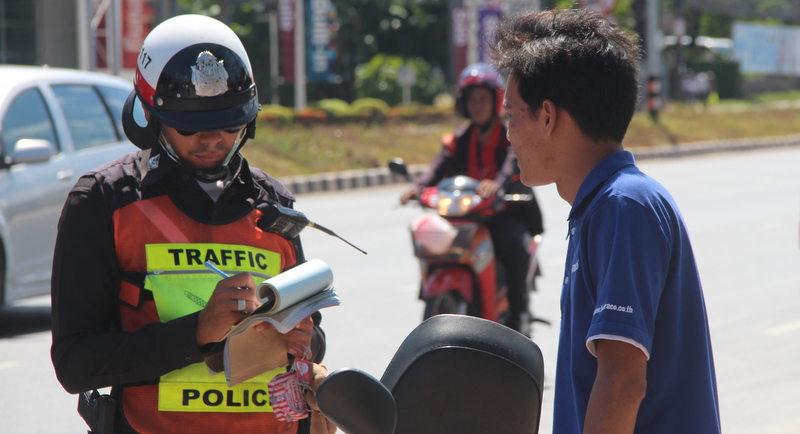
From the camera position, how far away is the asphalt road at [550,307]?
5.20m

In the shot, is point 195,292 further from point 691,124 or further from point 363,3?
point 363,3

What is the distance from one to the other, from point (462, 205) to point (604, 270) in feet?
12.6

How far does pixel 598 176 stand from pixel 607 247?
19 cm

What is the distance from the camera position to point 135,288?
2045 millimetres

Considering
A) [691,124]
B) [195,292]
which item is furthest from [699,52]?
[195,292]

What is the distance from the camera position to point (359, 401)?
147 centimetres

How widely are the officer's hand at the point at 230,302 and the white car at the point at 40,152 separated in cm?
430

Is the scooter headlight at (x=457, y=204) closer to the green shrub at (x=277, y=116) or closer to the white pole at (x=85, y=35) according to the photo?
the white pole at (x=85, y=35)

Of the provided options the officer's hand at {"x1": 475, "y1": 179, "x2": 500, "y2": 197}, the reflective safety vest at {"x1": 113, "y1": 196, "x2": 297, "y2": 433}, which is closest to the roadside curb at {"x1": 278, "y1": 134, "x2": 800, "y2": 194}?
the officer's hand at {"x1": 475, "y1": 179, "x2": 500, "y2": 197}

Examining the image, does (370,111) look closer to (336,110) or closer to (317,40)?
(336,110)

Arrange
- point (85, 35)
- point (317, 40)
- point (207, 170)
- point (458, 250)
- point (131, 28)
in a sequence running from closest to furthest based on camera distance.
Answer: point (207, 170) < point (458, 250) < point (85, 35) < point (131, 28) < point (317, 40)

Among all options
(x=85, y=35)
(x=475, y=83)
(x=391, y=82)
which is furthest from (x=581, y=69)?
(x=391, y=82)

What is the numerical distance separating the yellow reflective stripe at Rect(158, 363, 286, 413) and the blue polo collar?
72 centimetres

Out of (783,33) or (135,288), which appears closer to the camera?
(135,288)
